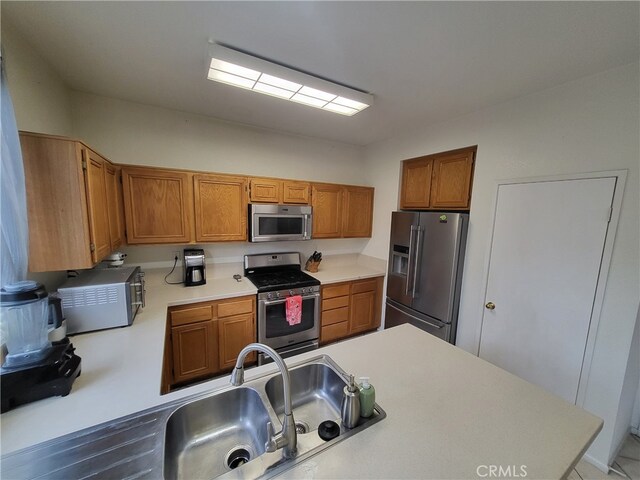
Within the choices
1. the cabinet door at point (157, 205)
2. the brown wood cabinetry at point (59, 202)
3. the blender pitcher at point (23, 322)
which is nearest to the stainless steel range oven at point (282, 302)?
the cabinet door at point (157, 205)

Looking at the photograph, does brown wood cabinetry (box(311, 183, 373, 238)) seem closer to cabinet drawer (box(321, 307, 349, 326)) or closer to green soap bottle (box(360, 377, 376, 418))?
cabinet drawer (box(321, 307, 349, 326))

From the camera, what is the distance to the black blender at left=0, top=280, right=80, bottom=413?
3.15 ft

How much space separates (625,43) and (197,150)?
3.20m

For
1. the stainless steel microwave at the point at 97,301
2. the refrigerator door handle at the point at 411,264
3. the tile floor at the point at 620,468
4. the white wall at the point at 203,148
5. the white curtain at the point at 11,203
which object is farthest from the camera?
the refrigerator door handle at the point at 411,264

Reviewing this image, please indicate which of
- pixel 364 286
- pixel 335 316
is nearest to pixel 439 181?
pixel 364 286

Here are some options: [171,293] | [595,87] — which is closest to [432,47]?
[595,87]

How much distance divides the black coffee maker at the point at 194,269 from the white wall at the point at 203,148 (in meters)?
0.23

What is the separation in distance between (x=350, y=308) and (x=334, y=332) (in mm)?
352

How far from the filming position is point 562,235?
174 cm

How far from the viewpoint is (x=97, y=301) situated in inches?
59.2

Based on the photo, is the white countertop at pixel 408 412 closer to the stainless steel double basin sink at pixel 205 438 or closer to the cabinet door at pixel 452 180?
the stainless steel double basin sink at pixel 205 438

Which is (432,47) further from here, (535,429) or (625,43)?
(535,429)

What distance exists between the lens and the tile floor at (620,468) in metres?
1.60

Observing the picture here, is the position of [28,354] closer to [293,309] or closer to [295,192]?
[293,309]
